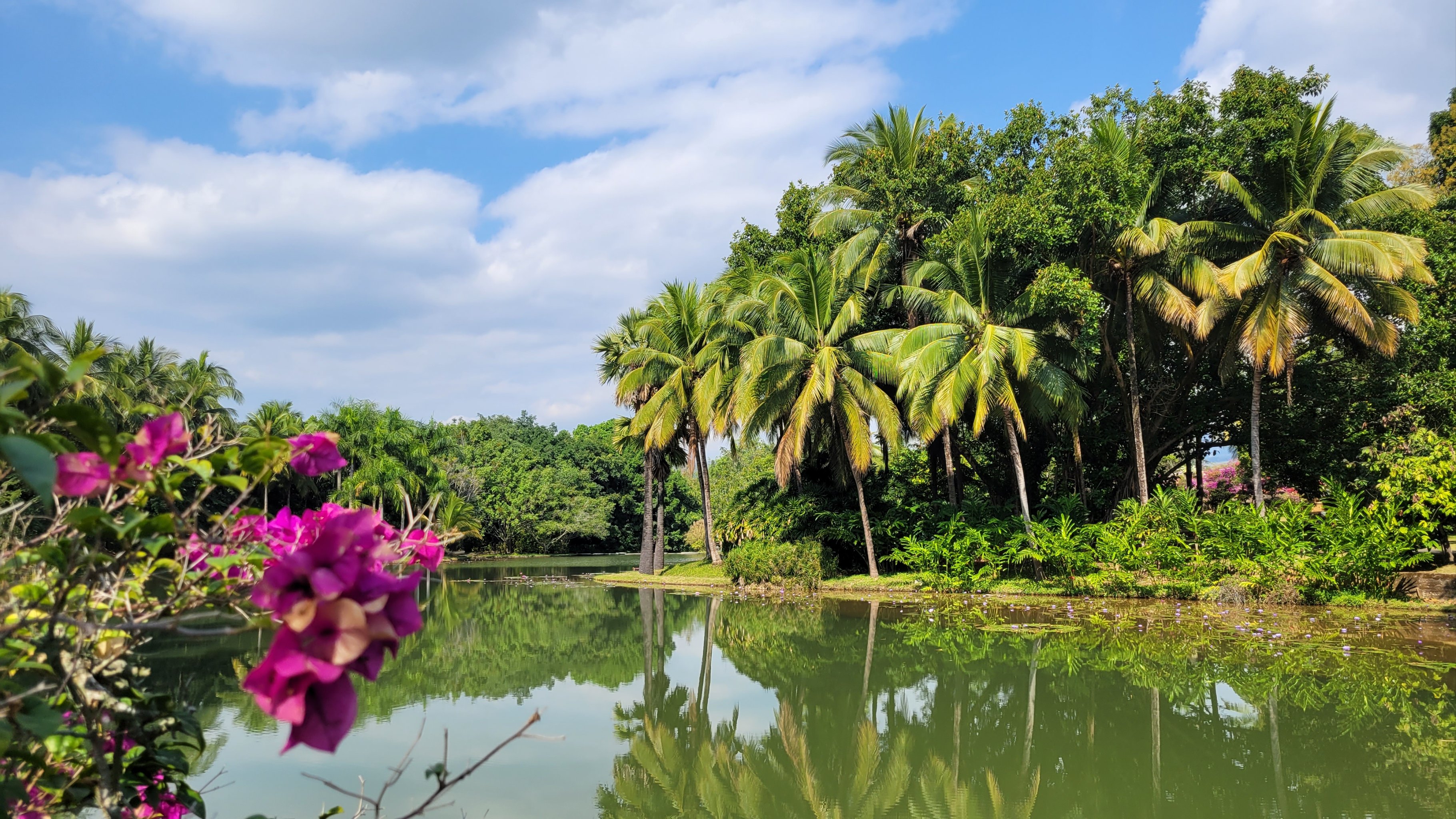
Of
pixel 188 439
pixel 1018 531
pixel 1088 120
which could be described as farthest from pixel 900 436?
pixel 188 439

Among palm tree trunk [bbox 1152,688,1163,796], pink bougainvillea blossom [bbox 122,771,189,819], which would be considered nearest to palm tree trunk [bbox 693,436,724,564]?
palm tree trunk [bbox 1152,688,1163,796]

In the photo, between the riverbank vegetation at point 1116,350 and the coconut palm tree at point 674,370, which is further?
the coconut palm tree at point 674,370

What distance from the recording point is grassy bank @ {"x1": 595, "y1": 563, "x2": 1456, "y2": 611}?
12.1 meters

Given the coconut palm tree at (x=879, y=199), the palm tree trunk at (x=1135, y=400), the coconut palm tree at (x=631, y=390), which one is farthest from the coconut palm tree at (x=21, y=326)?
the palm tree trunk at (x=1135, y=400)

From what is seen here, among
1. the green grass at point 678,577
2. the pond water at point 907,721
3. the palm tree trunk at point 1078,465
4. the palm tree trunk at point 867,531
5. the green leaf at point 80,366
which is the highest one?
the palm tree trunk at point 1078,465

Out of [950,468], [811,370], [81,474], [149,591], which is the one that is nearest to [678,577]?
[811,370]

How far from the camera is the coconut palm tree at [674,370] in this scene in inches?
811

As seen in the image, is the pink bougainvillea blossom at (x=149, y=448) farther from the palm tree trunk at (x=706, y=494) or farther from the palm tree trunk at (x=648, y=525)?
the palm tree trunk at (x=648, y=525)

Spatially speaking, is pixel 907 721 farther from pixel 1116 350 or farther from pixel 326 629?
pixel 1116 350

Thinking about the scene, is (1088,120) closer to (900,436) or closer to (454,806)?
(900,436)

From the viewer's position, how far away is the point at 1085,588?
47.5ft

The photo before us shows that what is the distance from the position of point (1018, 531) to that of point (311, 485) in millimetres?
21348

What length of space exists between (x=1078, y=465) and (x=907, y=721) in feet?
39.0

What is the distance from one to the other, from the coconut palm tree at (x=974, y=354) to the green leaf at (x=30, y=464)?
14322 mm
